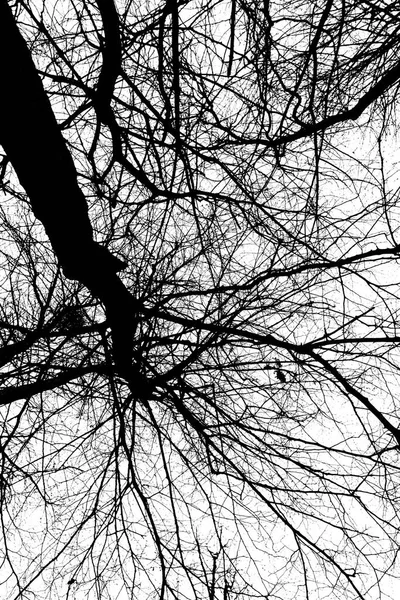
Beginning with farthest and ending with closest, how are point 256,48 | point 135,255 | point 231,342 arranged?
point 135,255, point 231,342, point 256,48

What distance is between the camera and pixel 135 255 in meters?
3.37

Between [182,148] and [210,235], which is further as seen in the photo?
[210,235]

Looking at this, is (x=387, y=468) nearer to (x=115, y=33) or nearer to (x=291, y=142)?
(x=291, y=142)

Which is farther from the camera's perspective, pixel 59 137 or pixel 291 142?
pixel 291 142

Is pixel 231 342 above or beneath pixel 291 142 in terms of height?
beneath

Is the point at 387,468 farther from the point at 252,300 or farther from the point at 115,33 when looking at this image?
the point at 115,33

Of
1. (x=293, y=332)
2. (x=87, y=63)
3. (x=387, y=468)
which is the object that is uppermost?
(x=87, y=63)

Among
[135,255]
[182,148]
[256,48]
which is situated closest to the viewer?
[256,48]

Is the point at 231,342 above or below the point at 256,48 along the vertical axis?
below

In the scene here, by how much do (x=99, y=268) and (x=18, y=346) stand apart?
655 millimetres

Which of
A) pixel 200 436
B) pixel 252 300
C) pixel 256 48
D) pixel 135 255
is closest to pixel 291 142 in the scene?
pixel 256 48

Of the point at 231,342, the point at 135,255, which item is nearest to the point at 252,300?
the point at 231,342

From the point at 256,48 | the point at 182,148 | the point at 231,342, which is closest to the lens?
the point at 256,48

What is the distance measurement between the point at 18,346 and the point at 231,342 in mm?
1211
